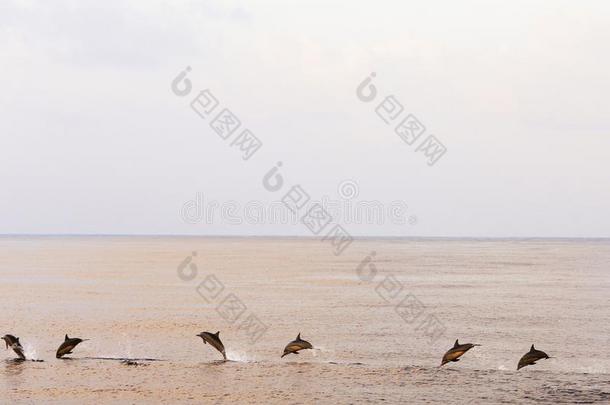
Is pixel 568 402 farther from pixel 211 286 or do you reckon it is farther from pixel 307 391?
pixel 211 286

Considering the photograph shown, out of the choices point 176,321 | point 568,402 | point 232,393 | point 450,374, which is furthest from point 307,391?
point 176,321

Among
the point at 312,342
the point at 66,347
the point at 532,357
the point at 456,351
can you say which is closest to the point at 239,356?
the point at 312,342

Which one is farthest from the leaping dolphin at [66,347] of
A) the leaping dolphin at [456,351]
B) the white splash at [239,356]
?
the leaping dolphin at [456,351]

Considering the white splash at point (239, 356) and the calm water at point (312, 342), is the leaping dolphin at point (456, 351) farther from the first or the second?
the white splash at point (239, 356)

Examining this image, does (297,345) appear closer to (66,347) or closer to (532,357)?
(532,357)

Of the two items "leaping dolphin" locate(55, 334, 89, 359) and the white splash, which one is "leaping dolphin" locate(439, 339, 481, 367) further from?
"leaping dolphin" locate(55, 334, 89, 359)

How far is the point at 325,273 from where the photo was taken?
82.9 m

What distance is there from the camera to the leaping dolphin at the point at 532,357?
24484mm

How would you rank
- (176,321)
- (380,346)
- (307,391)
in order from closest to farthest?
(307,391) → (380,346) → (176,321)

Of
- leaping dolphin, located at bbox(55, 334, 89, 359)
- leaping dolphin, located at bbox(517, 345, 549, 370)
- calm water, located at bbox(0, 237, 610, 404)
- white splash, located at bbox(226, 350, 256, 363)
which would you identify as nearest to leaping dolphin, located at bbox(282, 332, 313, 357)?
calm water, located at bbox(0, 237, 610, 404)

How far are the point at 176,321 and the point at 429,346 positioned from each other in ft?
45.6

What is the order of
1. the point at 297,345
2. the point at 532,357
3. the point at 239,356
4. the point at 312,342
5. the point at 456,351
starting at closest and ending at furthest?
1. the point at 532,357
2. the point at 456,351
3. the point at 297,345
4. the point at 239,356
5. the point at 312,342

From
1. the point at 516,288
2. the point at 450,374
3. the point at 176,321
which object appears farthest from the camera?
the point at 516,288

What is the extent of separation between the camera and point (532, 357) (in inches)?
973
